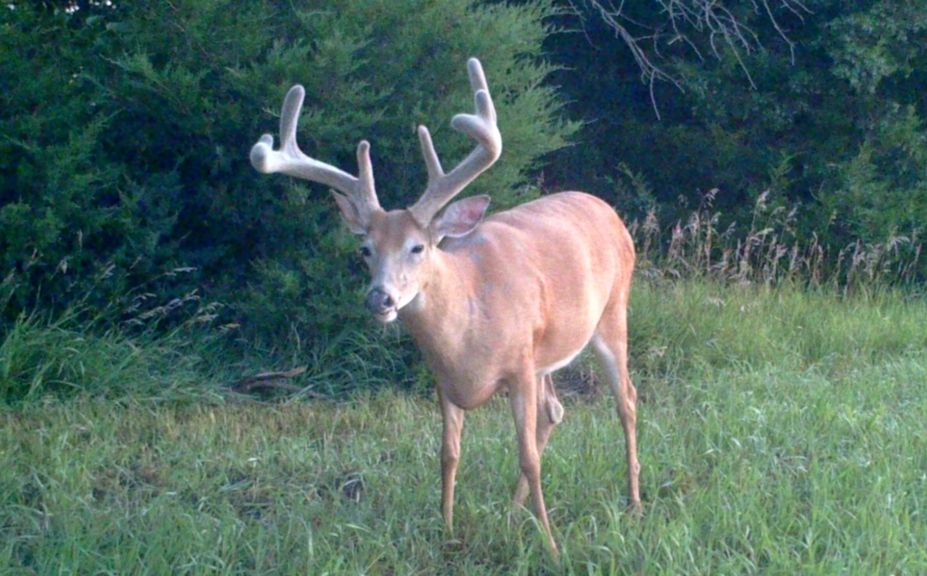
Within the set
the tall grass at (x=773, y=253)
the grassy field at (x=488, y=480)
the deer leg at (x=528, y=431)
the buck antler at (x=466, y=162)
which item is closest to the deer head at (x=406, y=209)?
the buck antler at (x=466, y=162)

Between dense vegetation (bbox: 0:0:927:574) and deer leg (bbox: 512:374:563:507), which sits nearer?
dense vegetation (bbox: 0:0:927:574)

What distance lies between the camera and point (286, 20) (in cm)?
827

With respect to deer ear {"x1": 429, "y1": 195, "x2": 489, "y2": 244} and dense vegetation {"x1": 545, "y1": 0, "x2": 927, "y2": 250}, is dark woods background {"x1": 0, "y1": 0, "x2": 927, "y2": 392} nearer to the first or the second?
deer ear {"x1": 429, "y1": 195, "x2": 489, "y2": 244}

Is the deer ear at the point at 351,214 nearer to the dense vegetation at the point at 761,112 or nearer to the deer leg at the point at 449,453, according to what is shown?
the deer leg at the point at 449,453

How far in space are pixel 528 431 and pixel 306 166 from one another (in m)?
1.42

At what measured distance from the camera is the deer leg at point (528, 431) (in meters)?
5.34

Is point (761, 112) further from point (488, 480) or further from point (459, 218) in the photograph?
point (459, 218)

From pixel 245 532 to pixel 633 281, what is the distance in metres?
4.94

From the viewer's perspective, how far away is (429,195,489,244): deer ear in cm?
530

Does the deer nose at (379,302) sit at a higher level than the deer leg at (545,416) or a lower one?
higher

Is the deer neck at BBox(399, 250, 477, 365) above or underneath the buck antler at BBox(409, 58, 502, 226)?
underneath

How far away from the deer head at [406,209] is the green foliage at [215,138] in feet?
7.85

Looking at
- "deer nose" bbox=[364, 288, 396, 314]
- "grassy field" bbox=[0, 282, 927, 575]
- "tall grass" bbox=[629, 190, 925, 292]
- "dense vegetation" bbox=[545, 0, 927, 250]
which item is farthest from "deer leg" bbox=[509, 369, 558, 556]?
"dense vegetation" bbox=[545, 0, 927, 250]

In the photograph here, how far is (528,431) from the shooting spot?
541 centimetres
